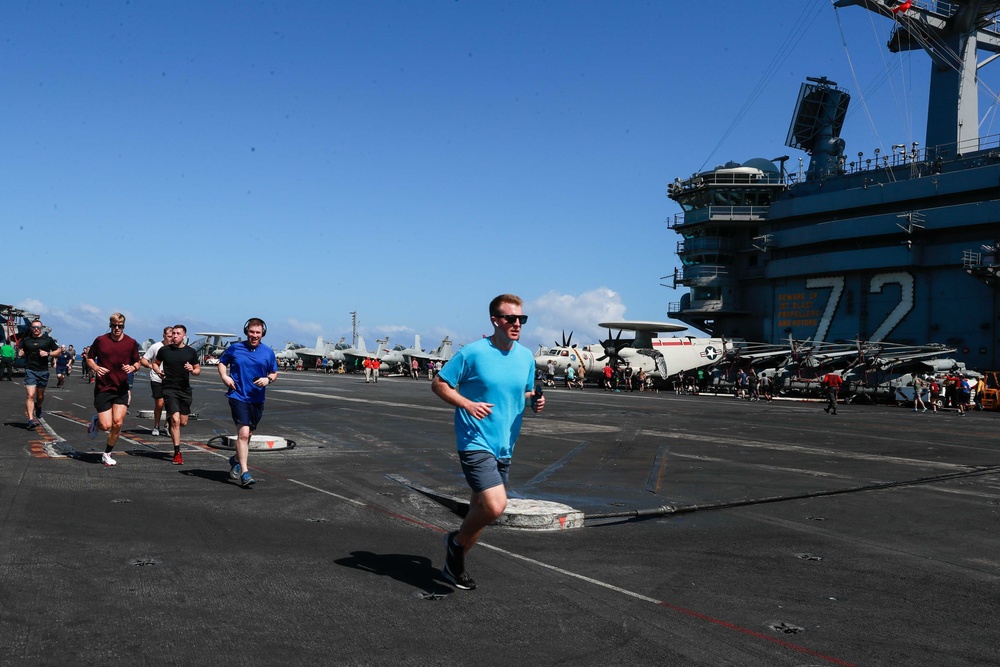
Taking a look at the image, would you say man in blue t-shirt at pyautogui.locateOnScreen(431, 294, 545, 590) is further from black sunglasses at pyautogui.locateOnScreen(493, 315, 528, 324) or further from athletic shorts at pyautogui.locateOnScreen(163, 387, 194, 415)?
athletic shorts at pyautogui.locateOnScreen(163, 387, 194, 415)

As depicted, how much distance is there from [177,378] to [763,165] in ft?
206

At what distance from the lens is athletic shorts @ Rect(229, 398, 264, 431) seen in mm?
9627

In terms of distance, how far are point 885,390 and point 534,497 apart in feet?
133

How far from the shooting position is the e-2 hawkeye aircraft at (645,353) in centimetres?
5528

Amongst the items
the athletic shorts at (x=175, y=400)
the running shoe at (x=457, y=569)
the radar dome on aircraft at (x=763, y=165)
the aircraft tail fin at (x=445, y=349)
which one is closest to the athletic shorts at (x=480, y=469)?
the running shoe at (x=457, y=569)

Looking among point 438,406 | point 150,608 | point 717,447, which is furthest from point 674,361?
point 150,608

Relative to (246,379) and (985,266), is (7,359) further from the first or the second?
(985,266)

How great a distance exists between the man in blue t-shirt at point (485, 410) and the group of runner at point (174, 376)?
4499 mm

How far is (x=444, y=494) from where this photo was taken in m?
9.41

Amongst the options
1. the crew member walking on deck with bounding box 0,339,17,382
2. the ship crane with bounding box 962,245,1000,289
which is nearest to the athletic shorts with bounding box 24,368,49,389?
the crew member walking on deck with bounding box 0,339,17,382

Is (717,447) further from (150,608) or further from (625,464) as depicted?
(150,608)

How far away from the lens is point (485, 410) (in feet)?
17.6

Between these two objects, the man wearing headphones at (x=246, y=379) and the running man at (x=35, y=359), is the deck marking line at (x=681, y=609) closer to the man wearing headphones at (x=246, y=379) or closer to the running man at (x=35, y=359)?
the man wearing headphones at (x=246, y=379)

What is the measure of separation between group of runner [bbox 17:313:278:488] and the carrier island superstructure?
4621cm
